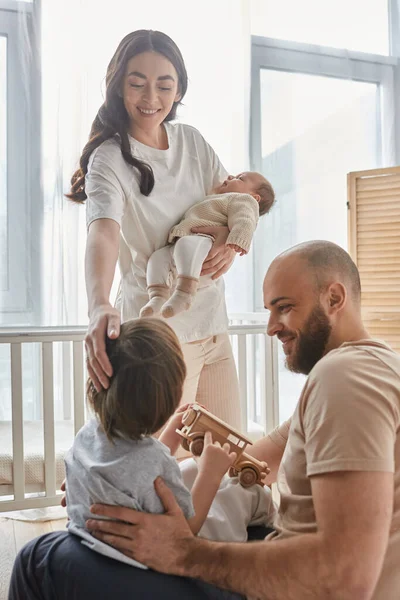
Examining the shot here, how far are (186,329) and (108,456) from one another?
0.54m

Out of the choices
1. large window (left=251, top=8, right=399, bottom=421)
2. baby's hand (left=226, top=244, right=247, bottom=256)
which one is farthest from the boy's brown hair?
large window (left=251, top=8, right=399, bottom=421)

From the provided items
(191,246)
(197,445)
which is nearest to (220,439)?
(197,445)

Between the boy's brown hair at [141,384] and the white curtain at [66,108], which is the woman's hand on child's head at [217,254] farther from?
the white curtain at [66,108]

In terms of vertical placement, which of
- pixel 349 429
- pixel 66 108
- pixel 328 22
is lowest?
pixel 349 429

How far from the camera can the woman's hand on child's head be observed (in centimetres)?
154

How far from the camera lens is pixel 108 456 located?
40.1 inches

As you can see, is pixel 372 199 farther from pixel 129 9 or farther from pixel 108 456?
pixel 108 456

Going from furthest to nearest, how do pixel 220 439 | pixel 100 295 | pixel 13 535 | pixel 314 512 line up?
pixel 13 535, pixel 100 295, pixel 220 439, pixel 314 512

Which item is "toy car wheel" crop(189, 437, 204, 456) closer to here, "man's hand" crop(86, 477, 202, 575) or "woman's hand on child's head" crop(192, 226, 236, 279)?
"man's hand" crop(86, 477, 202, 575)

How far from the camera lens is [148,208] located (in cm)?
152

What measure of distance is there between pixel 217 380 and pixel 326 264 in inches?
24.3

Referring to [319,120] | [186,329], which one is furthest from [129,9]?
[186,329]

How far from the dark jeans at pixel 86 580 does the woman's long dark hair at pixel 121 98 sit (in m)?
0.87

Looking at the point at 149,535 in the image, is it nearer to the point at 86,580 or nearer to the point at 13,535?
the point at 86,580
